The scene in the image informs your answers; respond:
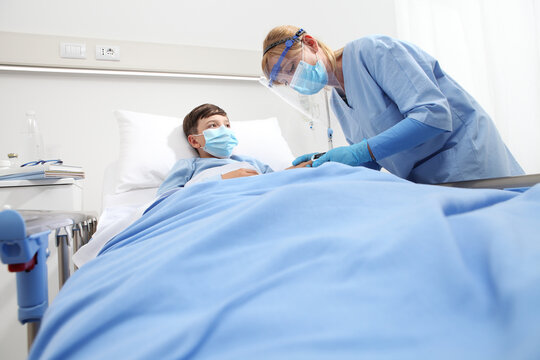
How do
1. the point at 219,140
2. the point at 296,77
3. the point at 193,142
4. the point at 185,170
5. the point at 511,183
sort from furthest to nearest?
the point at 193,142 < the point at 219,140 < the point at 185,170 < the point at 296,77 < the point at 511,183

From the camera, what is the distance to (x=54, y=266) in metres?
1.58

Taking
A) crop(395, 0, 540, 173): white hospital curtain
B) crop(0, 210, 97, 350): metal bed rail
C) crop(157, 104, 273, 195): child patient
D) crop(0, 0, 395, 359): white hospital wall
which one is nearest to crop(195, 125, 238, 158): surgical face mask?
crop(157, 104, 273, 195): child patient

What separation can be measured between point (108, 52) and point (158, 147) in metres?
0.73

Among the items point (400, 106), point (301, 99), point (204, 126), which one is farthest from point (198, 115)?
point (400, 106)

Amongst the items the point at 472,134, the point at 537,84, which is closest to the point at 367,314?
the point at 472,134

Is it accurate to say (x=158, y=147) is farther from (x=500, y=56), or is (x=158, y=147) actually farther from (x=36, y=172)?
(x=500, y=56)

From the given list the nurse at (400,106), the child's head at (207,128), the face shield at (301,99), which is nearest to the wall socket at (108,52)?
the child's head at (207,128)

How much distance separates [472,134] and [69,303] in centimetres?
134

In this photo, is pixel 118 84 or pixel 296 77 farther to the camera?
pixel 118 84

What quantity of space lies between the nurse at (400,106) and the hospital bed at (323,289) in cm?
65

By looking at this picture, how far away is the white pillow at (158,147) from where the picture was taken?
1694mm

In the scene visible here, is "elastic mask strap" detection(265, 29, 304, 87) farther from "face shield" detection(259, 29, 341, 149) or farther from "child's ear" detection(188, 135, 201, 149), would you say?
"child's ear" detection(188, 135, 201, 149)

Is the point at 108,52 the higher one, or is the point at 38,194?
the point at 108,52

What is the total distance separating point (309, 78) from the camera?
4.49ft
